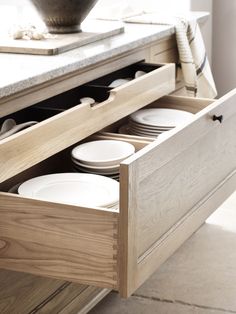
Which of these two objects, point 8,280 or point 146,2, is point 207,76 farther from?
point 8,280

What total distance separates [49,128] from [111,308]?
2.86 ft

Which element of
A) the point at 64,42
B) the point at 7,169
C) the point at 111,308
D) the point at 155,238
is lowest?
the point at 111,308

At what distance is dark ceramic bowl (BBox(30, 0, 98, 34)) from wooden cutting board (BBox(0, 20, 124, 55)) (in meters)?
0.04

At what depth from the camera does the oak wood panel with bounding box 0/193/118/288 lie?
4.80ft

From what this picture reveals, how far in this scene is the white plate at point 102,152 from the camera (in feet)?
6.12

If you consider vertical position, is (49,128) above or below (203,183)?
above

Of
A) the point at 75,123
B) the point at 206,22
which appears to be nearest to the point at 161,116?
the point at 75,123

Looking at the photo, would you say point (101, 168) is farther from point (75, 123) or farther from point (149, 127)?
point (149, 127)

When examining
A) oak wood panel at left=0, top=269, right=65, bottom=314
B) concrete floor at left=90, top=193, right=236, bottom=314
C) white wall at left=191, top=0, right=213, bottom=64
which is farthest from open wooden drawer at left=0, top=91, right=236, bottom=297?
white wall at left=191, top=0, right=213, bottom=64

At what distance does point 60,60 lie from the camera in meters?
1.93

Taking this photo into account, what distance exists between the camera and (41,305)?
2051 millimetres

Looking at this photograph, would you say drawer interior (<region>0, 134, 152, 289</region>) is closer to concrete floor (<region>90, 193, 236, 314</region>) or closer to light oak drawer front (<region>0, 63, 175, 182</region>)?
light oak drawer front (<region>0, 63, 175, 182</region>)

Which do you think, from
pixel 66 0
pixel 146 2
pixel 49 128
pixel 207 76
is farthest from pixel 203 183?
pixel 146 2

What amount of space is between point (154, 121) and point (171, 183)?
60 cm
